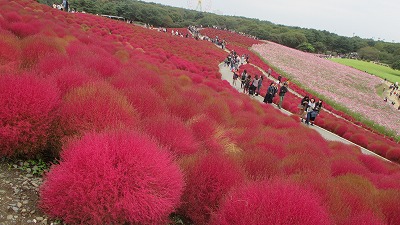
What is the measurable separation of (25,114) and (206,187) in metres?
2.95

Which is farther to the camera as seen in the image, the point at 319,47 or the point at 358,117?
the point at 319,47

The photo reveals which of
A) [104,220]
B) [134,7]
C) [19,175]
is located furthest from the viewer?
[134,7]

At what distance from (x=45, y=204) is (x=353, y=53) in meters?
136

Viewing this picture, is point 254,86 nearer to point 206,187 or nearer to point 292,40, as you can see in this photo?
point 206,187

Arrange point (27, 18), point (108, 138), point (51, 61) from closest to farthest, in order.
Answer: point (108, 138) < point (51, 61) < point (27, 18)

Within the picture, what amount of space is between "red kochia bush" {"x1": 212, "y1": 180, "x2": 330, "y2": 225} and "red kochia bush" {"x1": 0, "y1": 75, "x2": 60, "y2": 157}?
121 inches

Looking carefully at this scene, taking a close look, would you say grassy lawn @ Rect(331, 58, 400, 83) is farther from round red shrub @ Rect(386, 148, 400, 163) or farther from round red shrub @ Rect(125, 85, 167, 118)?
round red shrub @ Rect(125, 85, 167, 118)

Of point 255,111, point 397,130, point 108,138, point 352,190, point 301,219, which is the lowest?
point 397,130

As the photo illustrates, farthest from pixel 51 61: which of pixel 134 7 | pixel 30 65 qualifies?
pixel 134 7

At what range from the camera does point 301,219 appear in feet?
11.1

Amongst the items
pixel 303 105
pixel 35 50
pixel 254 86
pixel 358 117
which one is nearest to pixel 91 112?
pixel 35 50

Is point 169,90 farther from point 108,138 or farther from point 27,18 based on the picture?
point 27,18

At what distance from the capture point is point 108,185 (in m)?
3.53

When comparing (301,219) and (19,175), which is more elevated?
(301,219)
